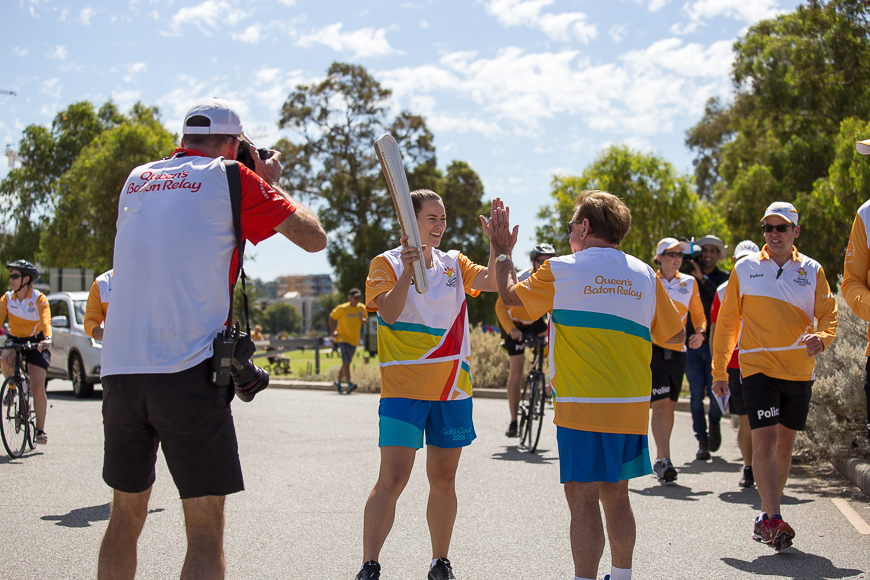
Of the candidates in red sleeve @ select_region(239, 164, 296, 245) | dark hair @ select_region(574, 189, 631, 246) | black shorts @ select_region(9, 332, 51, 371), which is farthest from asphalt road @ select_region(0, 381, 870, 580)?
red sleeve @ select_region(239, 164, 296, 245)

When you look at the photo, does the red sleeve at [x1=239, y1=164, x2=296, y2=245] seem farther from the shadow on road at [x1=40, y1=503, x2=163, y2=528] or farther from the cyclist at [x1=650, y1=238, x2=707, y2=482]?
the cyclist at [x1=650, y1=238, x2=707, y2=482]

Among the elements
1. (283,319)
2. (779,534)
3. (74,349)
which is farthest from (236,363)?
(283,319)

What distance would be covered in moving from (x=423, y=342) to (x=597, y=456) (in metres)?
1.13

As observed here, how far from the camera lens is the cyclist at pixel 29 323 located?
8969mm

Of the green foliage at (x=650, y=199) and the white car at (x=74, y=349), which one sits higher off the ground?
the green foliage at (x=650, y=199)

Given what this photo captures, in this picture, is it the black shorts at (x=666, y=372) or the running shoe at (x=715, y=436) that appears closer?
the black shorts at (x=666, y=372)

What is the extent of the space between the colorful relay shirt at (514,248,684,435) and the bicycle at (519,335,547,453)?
5.29 meters

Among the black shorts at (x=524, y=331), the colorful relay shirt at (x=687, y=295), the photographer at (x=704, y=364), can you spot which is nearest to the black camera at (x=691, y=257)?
the photographer at (x=704, y=364)

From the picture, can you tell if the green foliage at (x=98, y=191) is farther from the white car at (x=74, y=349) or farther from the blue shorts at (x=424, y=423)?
the blue shorts at (x=424, y=423)

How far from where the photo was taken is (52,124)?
4209 cm

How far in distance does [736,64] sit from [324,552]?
26175mm

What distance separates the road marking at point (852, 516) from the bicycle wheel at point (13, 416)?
8.04 meters

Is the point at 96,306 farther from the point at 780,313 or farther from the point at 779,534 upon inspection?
the point at 779,534

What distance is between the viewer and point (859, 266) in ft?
15.8
